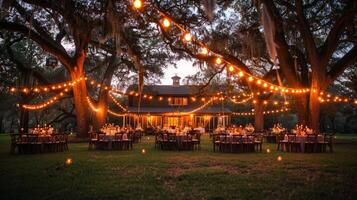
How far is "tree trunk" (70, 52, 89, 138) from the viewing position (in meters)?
18.2

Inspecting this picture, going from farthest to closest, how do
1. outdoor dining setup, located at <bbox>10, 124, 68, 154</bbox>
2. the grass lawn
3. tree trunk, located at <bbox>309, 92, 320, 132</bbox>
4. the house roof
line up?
the house roof, tree trunk, located at <bbox>309, 92, 320, 132</bbox>, outdoor dining setup, located at <bbox>10, 124, 68, 154</bbox>, the grass lawn

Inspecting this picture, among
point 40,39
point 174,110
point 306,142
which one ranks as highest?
point 40,39

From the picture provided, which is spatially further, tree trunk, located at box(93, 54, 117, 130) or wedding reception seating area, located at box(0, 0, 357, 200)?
tree trunk, located at box(93, 54, 117, 130)

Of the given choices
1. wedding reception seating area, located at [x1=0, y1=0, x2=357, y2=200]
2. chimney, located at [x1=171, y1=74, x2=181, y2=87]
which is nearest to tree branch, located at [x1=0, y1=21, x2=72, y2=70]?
wedding reception seating area, located at [x1=0, y1=0, x2=357, y2=200]

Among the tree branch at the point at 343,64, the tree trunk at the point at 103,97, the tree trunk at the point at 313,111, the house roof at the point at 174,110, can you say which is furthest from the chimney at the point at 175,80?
the tree branch at the point at 343,64

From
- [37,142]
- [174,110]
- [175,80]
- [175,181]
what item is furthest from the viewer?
[175,80]

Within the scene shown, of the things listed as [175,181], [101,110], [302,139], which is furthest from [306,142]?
[101,110]

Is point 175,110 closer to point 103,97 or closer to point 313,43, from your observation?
point 103,97

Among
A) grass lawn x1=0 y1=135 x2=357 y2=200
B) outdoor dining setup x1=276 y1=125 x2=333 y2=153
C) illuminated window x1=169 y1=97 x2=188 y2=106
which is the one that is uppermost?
illuminated window x1=169 y1=97 x2=188 y2=106

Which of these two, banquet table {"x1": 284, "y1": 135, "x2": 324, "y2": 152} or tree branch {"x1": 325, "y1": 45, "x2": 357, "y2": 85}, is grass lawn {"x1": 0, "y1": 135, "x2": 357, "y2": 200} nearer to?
banquet table {"x1": 284, "y1": 135, "x2": 324, "y2": 152}

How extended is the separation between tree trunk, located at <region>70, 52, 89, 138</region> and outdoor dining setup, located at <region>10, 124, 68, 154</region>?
19.0 ft

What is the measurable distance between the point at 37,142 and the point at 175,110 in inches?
904

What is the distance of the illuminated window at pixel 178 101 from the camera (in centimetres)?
3593

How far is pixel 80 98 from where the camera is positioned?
60.7 feet
